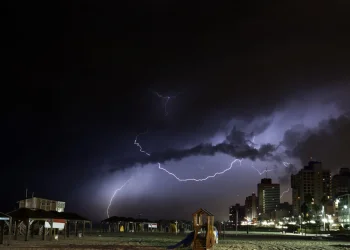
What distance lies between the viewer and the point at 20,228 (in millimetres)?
56594

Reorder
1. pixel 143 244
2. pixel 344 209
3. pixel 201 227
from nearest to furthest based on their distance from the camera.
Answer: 1. pixel 201 227
2. pixel 143 244
3. pixel 344 209

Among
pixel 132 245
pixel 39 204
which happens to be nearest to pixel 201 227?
pixel 132 245

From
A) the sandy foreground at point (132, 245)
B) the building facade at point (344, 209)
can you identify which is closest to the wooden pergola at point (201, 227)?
the sandy foreground at point (132, 245)

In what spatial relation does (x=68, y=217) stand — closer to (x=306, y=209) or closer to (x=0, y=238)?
(x=0, y=238)

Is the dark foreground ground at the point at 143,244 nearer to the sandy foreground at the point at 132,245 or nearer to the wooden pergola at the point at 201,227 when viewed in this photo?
the sandy foreground at the point at 132,245

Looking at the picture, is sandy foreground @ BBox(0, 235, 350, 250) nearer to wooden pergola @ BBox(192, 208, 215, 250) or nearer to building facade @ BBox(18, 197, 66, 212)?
wooden pergola @ BBox(192, 208, 215, 250)

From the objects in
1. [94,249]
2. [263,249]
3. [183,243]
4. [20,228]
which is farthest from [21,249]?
[20,228]

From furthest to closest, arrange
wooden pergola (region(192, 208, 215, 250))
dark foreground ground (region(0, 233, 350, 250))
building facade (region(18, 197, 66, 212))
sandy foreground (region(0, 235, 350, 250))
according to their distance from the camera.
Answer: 1. building facade (region(18, 197, 66, 212))
2. dark foreground ground (region(0, 233, 350, 250))
3. sandy foreground (region(0, 235, 350, 250))
4. wooden pergola (region(192, 208, 215, 250))

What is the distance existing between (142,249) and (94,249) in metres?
3.43

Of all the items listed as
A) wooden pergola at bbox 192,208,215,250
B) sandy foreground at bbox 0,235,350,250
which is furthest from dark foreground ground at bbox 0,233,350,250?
wooden pergola at bbox 192,208,215,250

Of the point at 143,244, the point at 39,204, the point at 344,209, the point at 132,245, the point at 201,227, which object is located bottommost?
the point at 143,244

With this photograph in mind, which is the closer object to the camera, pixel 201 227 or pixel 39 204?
pixel 201 227

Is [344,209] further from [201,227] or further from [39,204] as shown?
[201,227]

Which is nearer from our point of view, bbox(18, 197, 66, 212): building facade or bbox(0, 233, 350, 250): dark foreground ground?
bbox(0, 233, 350, 250): dark foreground ground
